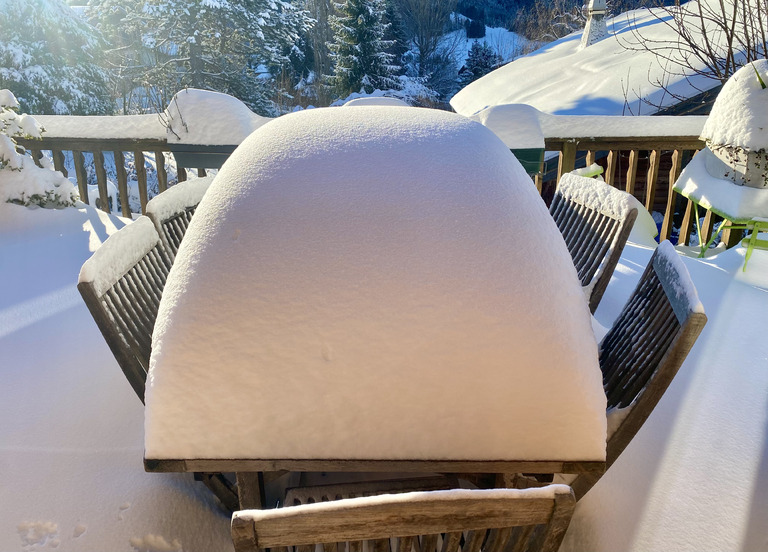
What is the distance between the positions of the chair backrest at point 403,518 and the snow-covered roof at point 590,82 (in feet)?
21.4

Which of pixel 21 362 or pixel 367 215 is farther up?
pixel 367 215

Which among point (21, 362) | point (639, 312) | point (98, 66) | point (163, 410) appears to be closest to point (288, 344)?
point (163, 410)

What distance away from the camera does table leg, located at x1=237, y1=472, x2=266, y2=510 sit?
4.46 ft

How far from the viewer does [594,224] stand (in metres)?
2.35

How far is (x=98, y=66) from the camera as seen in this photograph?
15391 mm

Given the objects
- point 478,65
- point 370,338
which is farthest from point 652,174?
point 478,65

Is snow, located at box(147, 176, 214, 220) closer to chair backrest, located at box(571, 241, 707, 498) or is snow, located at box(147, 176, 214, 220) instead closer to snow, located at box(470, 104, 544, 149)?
chair backrest, located at box(571, 241, 707, 498)

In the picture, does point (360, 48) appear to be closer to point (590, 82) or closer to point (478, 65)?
point (478, 65)

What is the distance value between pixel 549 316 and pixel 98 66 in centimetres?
1790

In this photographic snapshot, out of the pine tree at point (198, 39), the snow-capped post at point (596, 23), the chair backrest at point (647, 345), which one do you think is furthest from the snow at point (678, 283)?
the pine tree at point (198, 39)

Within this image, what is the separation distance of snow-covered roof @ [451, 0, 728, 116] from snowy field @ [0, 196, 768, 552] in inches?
209

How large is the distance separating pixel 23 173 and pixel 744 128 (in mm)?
5147

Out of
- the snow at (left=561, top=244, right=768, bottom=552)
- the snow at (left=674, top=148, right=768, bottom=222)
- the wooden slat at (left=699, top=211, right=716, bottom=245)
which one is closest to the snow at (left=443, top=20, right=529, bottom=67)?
the wooden slat at (left=699, top=211, right=716, bottom=245)

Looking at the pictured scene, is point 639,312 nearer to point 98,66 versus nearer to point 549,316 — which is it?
point 549,316
